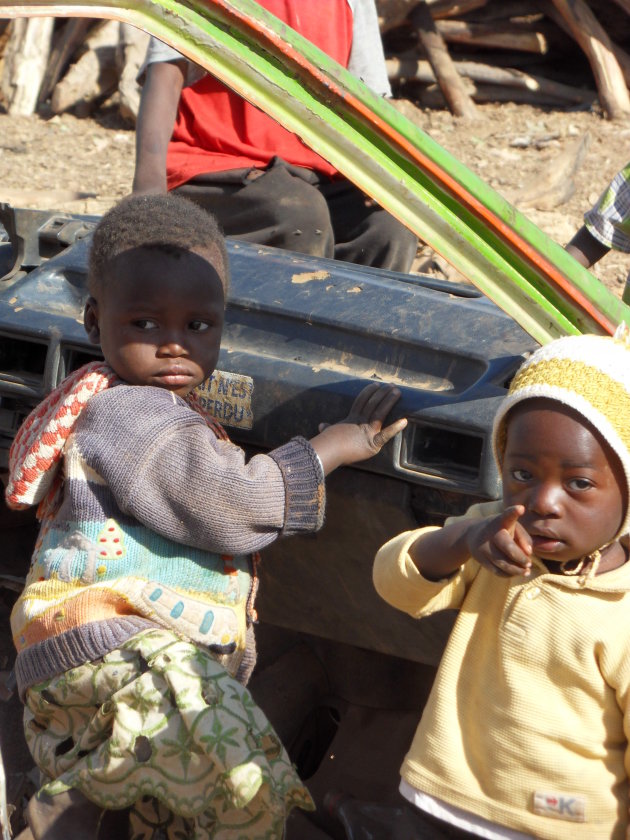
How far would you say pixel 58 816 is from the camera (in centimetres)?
198

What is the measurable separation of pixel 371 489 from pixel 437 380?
0.88 feet

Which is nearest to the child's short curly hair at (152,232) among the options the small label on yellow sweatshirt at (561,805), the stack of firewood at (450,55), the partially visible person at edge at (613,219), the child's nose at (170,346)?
the child's nose at (170,346)

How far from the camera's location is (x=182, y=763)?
1.92 meters

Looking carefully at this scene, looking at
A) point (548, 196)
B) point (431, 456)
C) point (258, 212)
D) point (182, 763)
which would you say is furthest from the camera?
point (548, 196)

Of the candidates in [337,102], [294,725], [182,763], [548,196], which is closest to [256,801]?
[182,763]

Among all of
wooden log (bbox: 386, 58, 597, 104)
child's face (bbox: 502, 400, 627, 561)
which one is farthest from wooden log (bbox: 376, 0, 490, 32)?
child's face (bbox: 502, 400, 627, 561)

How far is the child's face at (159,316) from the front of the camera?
2088mm

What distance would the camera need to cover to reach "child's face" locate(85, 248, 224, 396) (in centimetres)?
209

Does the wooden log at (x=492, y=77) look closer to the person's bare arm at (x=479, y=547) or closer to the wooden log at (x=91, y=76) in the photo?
the wooden log at (x=91, y=76)

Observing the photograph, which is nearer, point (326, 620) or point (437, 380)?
point (437, 380)

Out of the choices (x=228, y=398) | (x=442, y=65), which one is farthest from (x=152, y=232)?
(x=442, y=65)

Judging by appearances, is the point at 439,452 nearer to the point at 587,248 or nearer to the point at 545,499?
the point at 545,499

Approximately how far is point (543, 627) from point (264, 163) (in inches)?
88.6

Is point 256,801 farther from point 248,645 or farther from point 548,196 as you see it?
point 548,196
